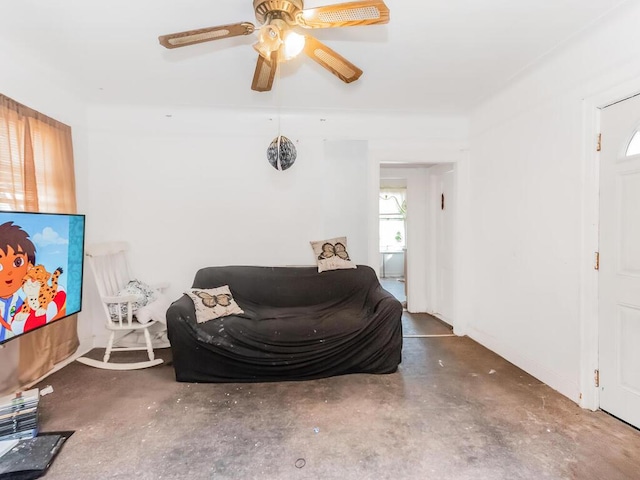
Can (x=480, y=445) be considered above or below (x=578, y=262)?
below

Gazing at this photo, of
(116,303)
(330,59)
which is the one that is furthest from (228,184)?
(330,59)

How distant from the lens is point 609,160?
2115 millimetres

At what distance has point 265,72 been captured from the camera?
2074mm

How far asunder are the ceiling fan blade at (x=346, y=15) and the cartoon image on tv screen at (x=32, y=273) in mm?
1977

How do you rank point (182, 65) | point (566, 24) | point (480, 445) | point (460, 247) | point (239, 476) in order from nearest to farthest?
point (239, 476) → point (480, 445) → point (566, 24) → point (182, 65) → point (460, 247)

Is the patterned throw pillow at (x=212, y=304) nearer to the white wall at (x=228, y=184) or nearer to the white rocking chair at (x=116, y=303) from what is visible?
the white rocking chair at (x=116, y=303)

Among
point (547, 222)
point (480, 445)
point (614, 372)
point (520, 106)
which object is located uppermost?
point (520, 106)

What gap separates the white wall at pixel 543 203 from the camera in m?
2.23

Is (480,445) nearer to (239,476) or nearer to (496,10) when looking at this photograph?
(239,476)

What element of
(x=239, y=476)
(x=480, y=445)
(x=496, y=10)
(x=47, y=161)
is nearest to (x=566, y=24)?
(x=496, y=10)

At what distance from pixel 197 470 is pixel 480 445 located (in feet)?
4.99

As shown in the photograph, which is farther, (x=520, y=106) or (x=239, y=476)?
(x=520, y=106)

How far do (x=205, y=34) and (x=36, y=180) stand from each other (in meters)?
2.07

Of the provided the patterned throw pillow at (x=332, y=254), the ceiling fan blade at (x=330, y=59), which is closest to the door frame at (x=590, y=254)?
the ceiling fan blade at (x=330, y=59)
